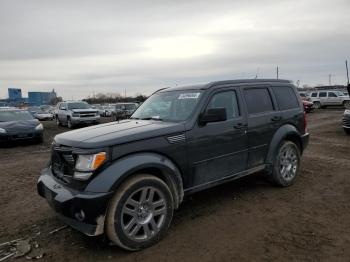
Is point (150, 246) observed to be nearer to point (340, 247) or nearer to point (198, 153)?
point (198, 153)

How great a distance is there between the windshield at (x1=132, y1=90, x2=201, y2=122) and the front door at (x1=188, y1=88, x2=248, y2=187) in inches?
9.9

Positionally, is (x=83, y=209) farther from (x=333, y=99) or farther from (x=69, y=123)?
(x=333, y=99)

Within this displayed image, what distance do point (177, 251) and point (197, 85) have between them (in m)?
2.47

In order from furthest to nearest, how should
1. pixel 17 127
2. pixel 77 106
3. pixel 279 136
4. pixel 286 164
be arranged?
pixel 77 106
pixel 17 127
pixel 286 164
pixel 279 136

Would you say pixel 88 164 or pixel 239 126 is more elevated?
pixel 239 126

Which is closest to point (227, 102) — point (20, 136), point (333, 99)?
point (20, 136)

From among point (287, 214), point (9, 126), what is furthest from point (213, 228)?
point (9, 126)

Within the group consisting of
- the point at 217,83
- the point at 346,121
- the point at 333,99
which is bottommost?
the point at 346,121

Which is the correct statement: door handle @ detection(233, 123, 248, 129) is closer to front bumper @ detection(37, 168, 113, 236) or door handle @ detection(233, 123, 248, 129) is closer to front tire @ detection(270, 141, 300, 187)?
front tire @ detection(270, 141, 300, 187)

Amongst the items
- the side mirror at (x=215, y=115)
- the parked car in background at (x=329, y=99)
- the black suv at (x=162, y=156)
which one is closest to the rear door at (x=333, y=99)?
the parked car in background at (x=329, y=99)

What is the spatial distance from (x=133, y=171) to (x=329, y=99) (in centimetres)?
3476

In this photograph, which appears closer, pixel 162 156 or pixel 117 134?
pixel 117 134

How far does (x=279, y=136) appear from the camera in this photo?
5.88m

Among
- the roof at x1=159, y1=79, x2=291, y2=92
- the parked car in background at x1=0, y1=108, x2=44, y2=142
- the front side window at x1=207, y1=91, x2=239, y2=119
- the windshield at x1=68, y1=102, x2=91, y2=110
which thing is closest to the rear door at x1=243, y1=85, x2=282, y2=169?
the roof at x1=159, y1=79, x2=291, y2=92
